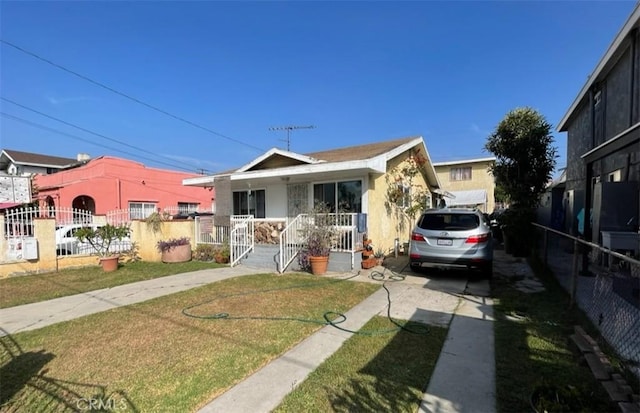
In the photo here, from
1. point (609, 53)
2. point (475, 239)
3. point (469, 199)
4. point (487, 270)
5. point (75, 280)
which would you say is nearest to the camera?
point (475, 239)

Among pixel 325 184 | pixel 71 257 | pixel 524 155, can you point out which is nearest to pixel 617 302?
pixel 325 184

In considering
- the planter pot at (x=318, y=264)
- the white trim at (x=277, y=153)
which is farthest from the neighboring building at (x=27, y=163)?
the planter pot at (x=318, y=264)

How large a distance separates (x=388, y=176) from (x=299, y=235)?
411 cm

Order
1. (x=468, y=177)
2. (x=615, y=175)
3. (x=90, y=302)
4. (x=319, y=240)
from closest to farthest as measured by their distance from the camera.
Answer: (x=90, y=302)
(x=615, y=175)
(x=319, y=240)
(x=468, y=177)

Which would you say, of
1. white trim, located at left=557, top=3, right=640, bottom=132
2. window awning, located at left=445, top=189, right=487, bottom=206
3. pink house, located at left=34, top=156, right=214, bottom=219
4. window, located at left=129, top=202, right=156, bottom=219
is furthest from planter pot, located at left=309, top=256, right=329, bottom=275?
window awning, located at left=445, top=189, right=487, bottom=206

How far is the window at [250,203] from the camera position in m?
13.5

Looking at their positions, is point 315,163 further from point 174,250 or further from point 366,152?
point 174,250

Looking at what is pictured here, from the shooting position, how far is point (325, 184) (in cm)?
1161

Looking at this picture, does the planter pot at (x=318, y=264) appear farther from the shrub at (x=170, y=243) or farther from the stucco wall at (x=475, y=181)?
the stucco wall at (x=475, y=181)

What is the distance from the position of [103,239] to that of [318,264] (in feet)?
24.4

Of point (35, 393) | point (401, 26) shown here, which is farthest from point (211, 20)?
point (35, 393)

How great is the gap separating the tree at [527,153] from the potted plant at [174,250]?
13.4 meters

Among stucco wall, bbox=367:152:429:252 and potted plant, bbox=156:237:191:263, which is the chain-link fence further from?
potted plant, bbox=156:237:191:263

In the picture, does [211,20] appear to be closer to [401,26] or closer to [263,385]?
[401,26]
